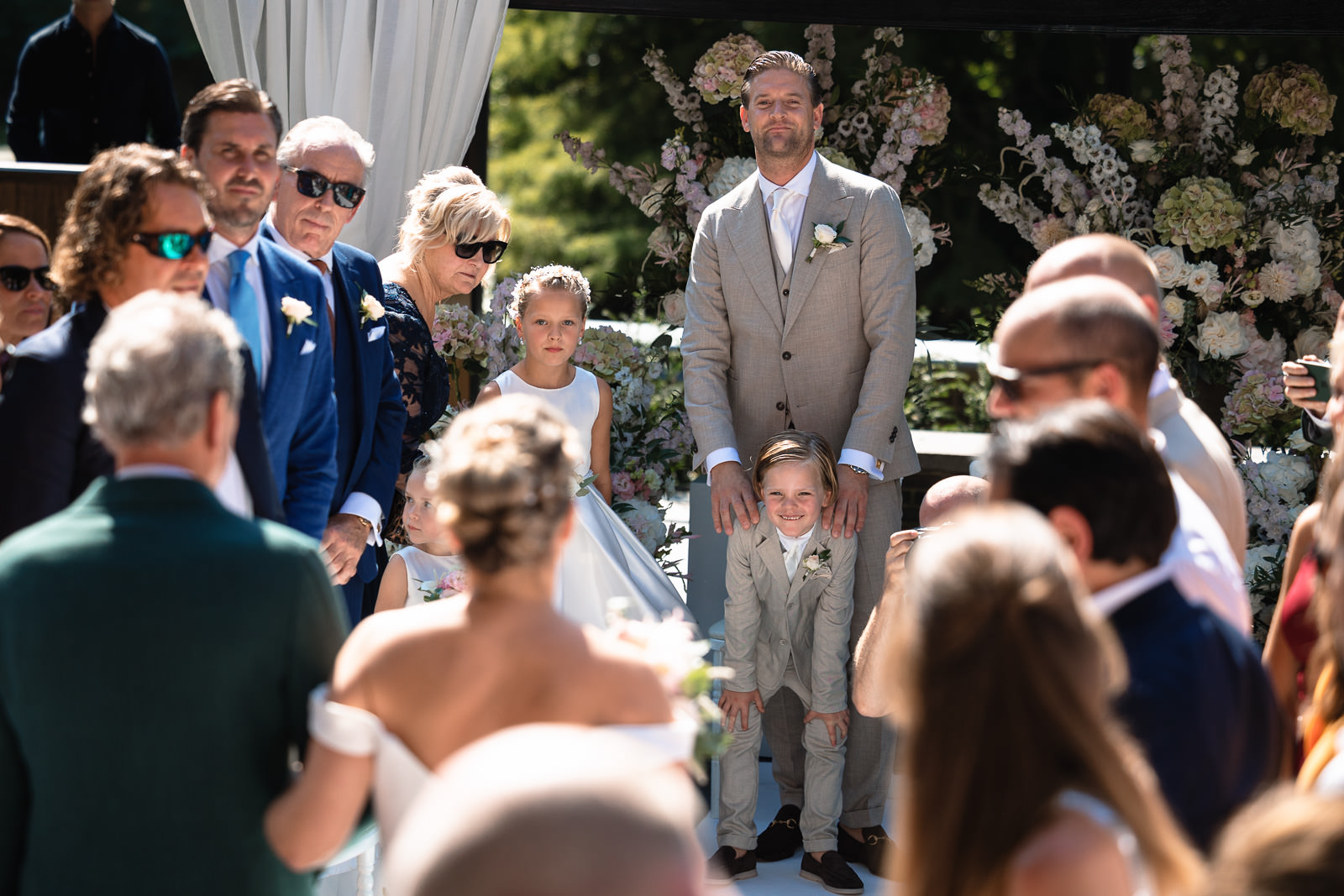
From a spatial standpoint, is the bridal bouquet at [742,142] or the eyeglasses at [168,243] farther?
the bridal bouquet at [742,142]

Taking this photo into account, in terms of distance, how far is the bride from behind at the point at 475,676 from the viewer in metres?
1.81

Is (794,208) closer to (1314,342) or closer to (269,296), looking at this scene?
(269,296)

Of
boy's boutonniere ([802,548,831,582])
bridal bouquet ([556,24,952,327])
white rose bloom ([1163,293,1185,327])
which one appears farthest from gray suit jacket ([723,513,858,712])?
white rose bloom ([1163,293,1185,327])

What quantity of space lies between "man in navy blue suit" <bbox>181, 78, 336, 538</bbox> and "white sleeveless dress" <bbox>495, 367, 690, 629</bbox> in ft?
4.43

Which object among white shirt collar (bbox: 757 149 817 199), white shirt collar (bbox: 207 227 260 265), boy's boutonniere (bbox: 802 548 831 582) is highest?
white shirt collar (bbox: 757 149 817 199)

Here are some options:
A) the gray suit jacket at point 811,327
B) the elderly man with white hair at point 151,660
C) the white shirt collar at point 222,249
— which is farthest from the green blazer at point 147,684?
the gray suit jacket at point 811,327

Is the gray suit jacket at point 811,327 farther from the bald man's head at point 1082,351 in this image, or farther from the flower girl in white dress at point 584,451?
the bald man's head at point 1082,351

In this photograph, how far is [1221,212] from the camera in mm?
5227

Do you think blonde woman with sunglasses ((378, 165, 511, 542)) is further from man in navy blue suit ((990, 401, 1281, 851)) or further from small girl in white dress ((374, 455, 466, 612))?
man in navy blue suit ((990, 401, 1281, 851))

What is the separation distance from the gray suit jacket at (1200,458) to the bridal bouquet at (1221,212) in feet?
8.79

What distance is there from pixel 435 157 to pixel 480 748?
466 centimetres

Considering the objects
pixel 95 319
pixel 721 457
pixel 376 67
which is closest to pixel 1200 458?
pixel 721 457

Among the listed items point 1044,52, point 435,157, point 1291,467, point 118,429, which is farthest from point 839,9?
point 1044,52

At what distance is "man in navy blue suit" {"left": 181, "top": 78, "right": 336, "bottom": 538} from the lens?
3.06 m
